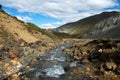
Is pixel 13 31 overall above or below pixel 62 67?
above

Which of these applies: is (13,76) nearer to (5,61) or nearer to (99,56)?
(5,61)

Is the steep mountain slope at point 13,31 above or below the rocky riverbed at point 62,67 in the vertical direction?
above

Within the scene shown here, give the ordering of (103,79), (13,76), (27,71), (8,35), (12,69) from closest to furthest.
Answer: (103,79) < (13,76) < (27,71) < (12,69) < (8,35)

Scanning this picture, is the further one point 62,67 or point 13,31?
point 13,31

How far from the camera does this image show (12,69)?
36750 millimetres

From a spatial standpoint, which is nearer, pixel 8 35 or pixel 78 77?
pixel 78 77

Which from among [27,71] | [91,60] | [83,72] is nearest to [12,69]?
[27,71]

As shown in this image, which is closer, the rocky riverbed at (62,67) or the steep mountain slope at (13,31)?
the rocky riverbed at (62,67)

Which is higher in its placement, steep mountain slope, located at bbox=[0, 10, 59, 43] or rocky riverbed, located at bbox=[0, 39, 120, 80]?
steep mountain slope, located at bbox=[0, 10, 59, 43]

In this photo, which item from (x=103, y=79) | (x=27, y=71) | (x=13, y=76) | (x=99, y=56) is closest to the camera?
(x=103, y=79)

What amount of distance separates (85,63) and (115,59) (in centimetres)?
511

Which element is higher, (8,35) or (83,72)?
(8,35)

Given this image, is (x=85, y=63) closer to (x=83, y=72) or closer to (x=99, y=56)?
(x=99, y=56)

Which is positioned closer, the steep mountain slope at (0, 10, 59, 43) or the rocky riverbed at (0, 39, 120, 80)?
the rocky riverbed at (0, 39, 120, 80)
